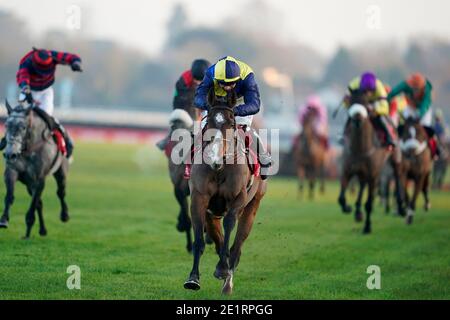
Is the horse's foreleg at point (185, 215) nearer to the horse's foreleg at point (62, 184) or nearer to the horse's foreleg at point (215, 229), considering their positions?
the horse's foreleg at point (62, 184)

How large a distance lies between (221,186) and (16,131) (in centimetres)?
393

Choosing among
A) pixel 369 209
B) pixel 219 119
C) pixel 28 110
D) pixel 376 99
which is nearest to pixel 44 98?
pixel 28 110

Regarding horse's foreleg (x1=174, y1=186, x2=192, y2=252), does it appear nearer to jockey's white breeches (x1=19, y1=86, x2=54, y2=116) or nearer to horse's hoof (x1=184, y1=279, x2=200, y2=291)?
jockey's white breeches (x1=19, y1=86, x2=54, y2=116)

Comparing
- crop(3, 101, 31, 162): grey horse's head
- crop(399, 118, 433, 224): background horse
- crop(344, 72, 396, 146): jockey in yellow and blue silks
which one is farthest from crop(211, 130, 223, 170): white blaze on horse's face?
crop(399, 118, 433, 224): background horse

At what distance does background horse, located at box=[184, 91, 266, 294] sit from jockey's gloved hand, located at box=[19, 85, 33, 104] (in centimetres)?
403

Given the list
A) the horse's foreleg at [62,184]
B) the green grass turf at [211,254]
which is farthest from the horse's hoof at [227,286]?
the horse's foreleg at [62,184]

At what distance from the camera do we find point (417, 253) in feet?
46.6

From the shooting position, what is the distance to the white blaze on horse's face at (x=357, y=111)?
1622 cm

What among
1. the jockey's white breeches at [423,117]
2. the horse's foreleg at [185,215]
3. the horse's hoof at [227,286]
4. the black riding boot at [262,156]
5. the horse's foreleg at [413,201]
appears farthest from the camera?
the jockey's white breeches at [423,117]

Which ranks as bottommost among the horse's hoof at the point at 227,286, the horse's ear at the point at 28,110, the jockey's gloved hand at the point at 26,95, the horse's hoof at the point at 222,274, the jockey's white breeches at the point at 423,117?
the horse's hoof at the point at 227,286

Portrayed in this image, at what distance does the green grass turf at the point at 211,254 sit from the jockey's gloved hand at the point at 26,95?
1810mm
